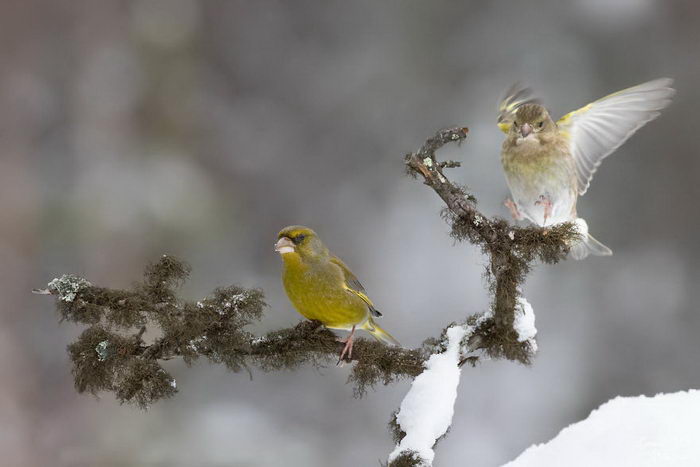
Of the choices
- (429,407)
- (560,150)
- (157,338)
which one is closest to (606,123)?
(560,150)

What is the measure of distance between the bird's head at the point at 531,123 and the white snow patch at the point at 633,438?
0.67 meters

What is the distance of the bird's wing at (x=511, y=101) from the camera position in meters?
Result: 2.20

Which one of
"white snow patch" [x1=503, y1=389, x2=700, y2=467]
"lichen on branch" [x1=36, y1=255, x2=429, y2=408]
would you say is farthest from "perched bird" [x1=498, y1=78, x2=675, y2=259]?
"lichen on branch" [x1=36, y1=255, x2=429, y2=408]

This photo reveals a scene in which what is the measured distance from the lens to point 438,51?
3.81 metres

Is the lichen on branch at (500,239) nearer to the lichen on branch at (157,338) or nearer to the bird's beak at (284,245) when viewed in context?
A: the lichen on branch at (157,338)

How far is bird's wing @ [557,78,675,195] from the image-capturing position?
6.75ft

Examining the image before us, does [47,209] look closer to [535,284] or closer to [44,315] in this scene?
[44,315]

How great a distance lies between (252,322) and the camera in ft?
5.25

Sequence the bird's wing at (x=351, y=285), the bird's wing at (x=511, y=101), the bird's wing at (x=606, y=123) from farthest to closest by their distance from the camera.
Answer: the bird's wing at (x=511, y=101) → the bird's wing at (x=606, y=123) → the bird's wing at (x=351, y=285)

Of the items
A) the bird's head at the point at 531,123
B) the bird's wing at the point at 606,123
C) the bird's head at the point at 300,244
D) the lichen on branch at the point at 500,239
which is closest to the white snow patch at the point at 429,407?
the lichen on branch at the point at 500,239

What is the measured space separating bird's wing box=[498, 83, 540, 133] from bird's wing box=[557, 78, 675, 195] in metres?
0.11

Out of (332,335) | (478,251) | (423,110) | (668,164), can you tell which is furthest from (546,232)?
(668,164)

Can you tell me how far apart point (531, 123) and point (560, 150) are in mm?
105

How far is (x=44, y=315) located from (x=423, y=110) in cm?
193
